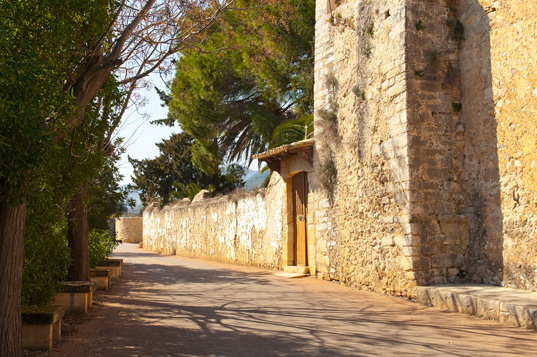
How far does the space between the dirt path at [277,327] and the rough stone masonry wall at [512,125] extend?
1.36 m

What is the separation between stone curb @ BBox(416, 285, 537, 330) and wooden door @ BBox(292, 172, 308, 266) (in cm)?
479

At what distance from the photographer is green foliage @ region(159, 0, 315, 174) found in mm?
16625

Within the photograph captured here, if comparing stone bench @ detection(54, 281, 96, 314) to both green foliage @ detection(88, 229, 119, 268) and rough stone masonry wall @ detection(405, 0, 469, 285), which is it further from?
rough stone masonry wall @ detection(405, 0, 469, 285)

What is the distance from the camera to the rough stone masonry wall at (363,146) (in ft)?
26.1

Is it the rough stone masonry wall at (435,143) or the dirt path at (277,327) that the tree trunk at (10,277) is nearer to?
the dirt path at (277,327)

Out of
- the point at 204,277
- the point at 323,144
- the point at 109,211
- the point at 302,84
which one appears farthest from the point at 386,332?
the point at 302,84

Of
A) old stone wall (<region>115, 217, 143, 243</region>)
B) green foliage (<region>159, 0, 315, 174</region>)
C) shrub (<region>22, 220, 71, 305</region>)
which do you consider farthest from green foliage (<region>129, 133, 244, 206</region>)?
shrub (<region>22, 220, 71, 305</region>)

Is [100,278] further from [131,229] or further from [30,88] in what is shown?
[131,229]

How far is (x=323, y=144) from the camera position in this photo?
10625 millimetres

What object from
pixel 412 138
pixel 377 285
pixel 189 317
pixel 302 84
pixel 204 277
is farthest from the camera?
pixel 302 84

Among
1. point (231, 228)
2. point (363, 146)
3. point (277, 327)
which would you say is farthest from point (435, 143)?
point (231, 228)

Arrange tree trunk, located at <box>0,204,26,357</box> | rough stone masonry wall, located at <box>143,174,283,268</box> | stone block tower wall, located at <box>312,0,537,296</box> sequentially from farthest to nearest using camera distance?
rough stone masonry wall, located at <box>143,174,283,268</box>, stone block tower wall, located at <box>312,0,537,296</box>, tree trunk, located at <box>0,204,26,357</box>

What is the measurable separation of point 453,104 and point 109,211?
8543 millimetres

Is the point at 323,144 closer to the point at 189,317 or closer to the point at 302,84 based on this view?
the point at 189,317
